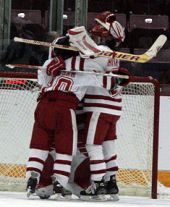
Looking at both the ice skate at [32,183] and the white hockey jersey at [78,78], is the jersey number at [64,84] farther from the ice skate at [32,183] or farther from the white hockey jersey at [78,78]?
the ice skate at [32,183]

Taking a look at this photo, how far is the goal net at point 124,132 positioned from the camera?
4047 millimetres

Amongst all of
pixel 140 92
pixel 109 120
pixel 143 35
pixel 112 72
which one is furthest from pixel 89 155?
pixel 143 35

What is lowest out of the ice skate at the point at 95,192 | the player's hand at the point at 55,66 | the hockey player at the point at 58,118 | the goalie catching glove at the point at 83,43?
the ice skate at the point at 95,192

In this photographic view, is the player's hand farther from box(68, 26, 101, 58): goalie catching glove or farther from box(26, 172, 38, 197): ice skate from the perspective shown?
box(26, 172, 38, 197): ice skate

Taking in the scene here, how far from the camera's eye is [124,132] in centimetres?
442

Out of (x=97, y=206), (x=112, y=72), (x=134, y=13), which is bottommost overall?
(x=97, y=206)

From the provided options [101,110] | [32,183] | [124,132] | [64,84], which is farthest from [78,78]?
[124,132]

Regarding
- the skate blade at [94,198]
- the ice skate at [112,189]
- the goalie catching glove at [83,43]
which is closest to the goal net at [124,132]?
the ice skate at [112,189]

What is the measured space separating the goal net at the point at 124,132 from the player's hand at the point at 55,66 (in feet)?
2.07

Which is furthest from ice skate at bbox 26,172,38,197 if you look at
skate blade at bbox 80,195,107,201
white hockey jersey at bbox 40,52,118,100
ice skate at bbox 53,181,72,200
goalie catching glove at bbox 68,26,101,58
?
goalie catching glove at bbox 68,26,101,58

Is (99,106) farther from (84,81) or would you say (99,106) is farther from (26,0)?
(26,0)

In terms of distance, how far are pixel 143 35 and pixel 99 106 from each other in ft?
7.81

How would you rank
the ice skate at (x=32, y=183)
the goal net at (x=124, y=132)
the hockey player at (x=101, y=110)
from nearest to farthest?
the ice skate at (x=32, y=183) < the hockey player at (x=101, y=110) < the goal net at (x=124, y=132)

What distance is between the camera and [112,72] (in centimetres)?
341
